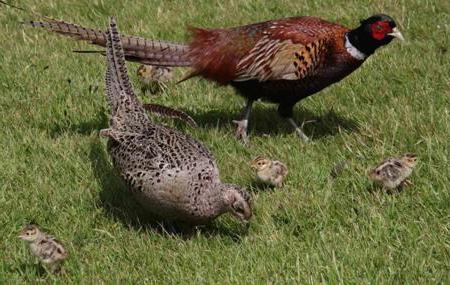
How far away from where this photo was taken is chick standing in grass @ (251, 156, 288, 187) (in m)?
6.16

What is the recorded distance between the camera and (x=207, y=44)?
299 inches

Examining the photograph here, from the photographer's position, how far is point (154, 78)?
27.9 ft

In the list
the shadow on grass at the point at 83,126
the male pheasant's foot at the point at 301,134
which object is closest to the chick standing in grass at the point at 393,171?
the male pheasant's foot at the point at 301,134

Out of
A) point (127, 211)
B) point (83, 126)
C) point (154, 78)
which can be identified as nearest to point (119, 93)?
point (127, 211)

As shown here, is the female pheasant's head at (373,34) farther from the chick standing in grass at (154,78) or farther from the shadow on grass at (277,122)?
the chick standing in grass at (154,78)

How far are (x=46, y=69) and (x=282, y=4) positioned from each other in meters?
3.34

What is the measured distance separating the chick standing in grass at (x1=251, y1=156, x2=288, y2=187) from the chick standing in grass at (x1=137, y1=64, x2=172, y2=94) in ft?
7.94

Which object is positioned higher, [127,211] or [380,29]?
[380,29]

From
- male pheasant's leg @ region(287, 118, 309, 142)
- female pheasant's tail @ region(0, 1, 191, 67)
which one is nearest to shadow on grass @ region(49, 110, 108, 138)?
female pheasant's tail @ region(0, 1, 191, 67)

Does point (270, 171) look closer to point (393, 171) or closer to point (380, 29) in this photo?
point (393, 171)

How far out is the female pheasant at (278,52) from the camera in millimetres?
7227

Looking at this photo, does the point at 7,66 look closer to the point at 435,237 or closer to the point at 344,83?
the point at 344,83

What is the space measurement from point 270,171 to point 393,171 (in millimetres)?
912

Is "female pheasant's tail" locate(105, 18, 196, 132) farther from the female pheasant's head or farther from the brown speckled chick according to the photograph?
the female pheasant's head
